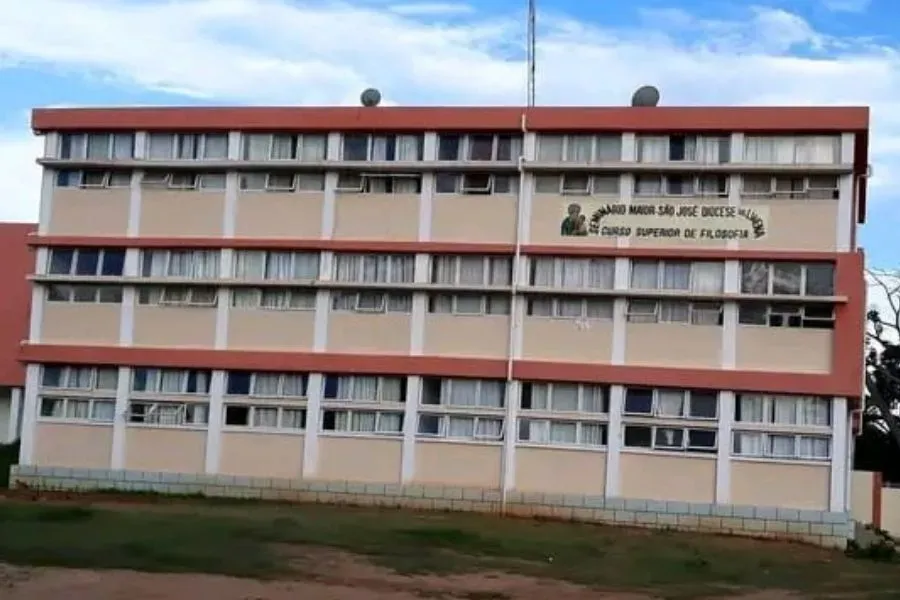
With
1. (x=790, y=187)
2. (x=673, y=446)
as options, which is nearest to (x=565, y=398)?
(x=673, y=446)

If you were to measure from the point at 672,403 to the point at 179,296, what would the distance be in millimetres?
9896

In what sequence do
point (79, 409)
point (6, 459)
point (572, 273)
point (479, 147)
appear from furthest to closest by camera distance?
point (6, 459) < point (79, 409) < point (479, 147) < point (572, 273)

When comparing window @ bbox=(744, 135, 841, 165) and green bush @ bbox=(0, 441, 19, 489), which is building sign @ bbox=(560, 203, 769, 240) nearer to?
window @ bbox=(744, 135, 841, 165)

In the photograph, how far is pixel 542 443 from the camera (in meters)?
23.5

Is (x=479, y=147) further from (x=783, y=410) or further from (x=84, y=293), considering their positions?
(x=84, y=293)

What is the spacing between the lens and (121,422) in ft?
82.6

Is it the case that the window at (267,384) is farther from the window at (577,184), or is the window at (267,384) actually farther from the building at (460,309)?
the window at (577,184)

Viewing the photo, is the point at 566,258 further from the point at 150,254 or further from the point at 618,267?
the point at 150,254

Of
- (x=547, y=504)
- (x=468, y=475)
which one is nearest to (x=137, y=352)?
(x=468, y=475)

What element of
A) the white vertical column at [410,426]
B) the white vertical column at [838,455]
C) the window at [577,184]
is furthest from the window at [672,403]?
the white vertical column at [410,426]

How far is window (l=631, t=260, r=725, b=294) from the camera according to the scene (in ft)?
75.9

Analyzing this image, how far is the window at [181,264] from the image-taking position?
25.1 m

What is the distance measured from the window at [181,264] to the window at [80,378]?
2141 millimetres

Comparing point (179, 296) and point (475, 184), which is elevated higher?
point (475, 184)
